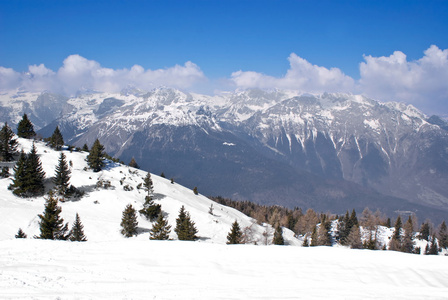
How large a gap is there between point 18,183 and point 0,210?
36.5 ft

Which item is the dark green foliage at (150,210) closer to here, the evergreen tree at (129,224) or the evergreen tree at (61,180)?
the evergreen tree at (129,224)

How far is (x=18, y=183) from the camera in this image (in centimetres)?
6225

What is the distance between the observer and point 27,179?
206 feet

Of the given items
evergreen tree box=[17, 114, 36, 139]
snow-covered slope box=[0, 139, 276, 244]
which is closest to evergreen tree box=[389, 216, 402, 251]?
snow-covered slope box=[0, 139, 276, 244]

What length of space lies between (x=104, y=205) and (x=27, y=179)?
16713mm

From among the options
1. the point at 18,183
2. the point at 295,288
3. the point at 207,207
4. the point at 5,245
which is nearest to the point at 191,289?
the point at 295,288

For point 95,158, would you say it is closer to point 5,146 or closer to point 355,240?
point 5,146

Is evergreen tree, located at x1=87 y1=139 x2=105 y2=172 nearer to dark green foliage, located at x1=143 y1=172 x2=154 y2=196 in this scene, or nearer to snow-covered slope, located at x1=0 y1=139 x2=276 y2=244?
snow-covered slope, located at x1=0 y1=139 x2=276 y2=244

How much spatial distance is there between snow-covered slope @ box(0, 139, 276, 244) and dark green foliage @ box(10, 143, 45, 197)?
1811mm

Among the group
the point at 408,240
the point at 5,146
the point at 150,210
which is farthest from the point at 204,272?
the point at 408,240

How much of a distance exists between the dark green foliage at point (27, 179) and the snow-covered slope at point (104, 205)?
→ 1811 millimetres

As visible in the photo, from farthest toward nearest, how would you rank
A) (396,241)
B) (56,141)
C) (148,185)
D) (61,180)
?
(396,241), (56,141), (148,185), (61,180)

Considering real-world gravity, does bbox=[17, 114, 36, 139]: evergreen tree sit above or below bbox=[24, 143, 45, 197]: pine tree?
above

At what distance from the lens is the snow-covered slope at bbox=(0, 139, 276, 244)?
5378 cm
